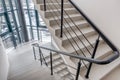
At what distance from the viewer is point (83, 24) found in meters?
3.35

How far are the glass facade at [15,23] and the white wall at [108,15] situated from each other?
5.93 m

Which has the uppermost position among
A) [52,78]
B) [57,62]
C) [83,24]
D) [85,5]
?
[85,5]

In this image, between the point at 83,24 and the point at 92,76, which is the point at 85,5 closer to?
the point at 83,24

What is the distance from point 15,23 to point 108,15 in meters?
6.92

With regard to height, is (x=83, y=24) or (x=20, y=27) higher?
(x=83, y=24)

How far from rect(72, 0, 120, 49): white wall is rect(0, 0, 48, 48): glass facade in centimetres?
593

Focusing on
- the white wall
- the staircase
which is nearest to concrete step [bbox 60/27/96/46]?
the staircase

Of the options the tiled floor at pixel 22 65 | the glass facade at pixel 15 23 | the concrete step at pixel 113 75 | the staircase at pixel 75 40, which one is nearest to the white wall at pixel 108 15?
the staircase at pixel 75 40

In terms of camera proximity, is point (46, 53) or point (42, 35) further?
point (42, 35)

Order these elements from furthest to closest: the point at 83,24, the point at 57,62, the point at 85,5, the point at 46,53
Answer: the point at 46,53, the point at 57,62, the point at 85,5, the point at 83,24

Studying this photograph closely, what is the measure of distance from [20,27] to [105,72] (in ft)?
25.1

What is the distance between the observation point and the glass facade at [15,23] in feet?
25.8

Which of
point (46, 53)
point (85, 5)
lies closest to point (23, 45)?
point (46, 53)

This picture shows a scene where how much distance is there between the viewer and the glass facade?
7.88 meters
